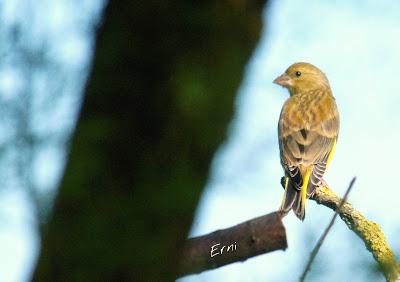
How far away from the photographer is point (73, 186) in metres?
2.03

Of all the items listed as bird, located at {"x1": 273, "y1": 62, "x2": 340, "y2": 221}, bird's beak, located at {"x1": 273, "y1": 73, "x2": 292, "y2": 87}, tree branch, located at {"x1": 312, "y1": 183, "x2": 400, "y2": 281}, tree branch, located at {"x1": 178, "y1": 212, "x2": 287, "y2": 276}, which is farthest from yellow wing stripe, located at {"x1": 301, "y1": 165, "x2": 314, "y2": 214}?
tree branch, located at {"x1": 178, "y1": 212, "x2": 287, "y2": 276}

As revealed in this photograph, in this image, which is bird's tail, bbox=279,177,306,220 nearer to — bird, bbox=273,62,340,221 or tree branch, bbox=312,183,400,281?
bird, bbox=273,62,340,221

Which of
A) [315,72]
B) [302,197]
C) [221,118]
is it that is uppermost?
[221,118]

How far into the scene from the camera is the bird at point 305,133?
25.1 ft

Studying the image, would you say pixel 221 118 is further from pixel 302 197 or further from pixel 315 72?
pixel 315 72

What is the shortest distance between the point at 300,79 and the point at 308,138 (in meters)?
1.61

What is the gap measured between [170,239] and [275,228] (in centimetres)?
85

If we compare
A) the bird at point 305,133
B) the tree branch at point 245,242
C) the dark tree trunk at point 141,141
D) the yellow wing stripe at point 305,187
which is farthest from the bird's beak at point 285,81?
the dark tree trunk at point 141,141

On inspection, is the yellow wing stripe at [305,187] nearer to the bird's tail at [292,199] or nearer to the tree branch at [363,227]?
the bird's tail at [292,199]

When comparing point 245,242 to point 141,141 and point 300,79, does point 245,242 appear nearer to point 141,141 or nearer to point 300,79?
point 141,141

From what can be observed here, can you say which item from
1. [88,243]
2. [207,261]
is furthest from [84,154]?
[207,261]

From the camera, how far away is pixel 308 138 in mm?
8867

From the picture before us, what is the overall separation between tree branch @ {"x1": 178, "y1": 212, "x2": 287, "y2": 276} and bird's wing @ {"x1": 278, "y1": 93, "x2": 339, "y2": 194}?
180 inches

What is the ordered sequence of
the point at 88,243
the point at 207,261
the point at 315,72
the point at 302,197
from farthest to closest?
1. the point at 315,72
2. the point at 302,197
3. the point at 207,261
4. the point at 88,243
